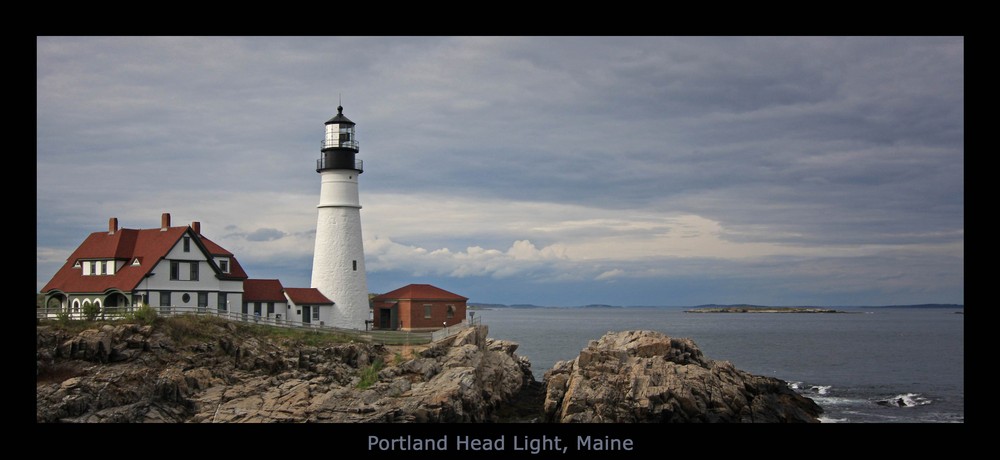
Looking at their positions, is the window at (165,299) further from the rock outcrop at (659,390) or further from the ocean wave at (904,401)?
the ocean wave at (904,401)

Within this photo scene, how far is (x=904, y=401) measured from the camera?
3688 cm

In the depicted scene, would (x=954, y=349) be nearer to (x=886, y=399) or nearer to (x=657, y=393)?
(x=886, y=399)

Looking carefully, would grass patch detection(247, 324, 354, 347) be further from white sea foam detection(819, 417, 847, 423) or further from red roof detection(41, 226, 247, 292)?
white sea foam detection(819, 417, 847, 423)

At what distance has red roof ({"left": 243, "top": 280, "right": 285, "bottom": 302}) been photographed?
36.6m

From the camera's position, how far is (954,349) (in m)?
68.0

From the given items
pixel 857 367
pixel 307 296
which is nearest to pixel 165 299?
pixel 307 296

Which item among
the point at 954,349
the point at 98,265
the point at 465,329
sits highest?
the point at 98,265

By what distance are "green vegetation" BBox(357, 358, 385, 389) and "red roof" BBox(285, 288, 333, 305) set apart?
6155 mm

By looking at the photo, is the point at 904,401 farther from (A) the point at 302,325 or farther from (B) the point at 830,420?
(A) the point at 302,325

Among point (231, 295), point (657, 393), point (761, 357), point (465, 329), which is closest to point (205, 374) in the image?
point (231, 295)

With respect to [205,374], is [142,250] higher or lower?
higher
